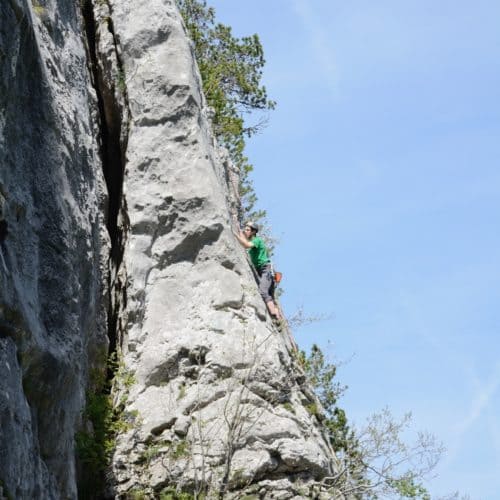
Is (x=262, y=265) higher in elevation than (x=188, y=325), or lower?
higher

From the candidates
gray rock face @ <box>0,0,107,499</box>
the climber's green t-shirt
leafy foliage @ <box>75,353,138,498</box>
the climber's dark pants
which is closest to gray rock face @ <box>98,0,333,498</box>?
leafy foliage @ <box>75,353,138,498</box>

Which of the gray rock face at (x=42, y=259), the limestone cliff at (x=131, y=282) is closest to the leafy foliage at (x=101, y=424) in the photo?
the limestone cliff at (x=131, y=282)

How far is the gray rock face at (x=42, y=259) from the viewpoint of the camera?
919 cm

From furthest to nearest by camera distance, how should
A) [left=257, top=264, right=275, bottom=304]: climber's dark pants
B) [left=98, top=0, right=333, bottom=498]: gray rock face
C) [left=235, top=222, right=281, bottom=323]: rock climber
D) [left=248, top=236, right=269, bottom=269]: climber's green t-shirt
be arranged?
1. [left=248, top=236, right=269, bottom=269]: climber's green t-shirt
2. [left=257, top=264, right=275, bottom=304]: climber's dark pants
3. [left=235, top=222, right=281, bottom=323]: rock climber
4. [left=98, top=0, right=333, bottom=498]: gray rock face

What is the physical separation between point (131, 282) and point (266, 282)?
230 centimetres

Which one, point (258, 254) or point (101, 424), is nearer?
point (101, 424)

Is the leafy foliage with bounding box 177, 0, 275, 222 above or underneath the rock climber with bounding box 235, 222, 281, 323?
above

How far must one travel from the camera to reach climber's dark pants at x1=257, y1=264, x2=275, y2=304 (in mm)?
15602

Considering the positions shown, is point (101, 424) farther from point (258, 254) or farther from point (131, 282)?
point (258, 254)

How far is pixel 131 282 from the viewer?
14.7m

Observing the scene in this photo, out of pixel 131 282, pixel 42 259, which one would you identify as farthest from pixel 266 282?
pixel 42 259

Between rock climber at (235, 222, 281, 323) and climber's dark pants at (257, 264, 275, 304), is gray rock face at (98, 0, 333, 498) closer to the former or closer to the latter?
rock climber at (235, 222, 281, 323)

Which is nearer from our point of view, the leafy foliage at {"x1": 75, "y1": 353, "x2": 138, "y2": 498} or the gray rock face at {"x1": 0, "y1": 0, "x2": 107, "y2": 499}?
the gray rock face at {"x1": 0, "y1": 0, "x2": 107, "y2": 499}

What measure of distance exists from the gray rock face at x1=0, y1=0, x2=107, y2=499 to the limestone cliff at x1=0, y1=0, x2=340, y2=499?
0.03m
